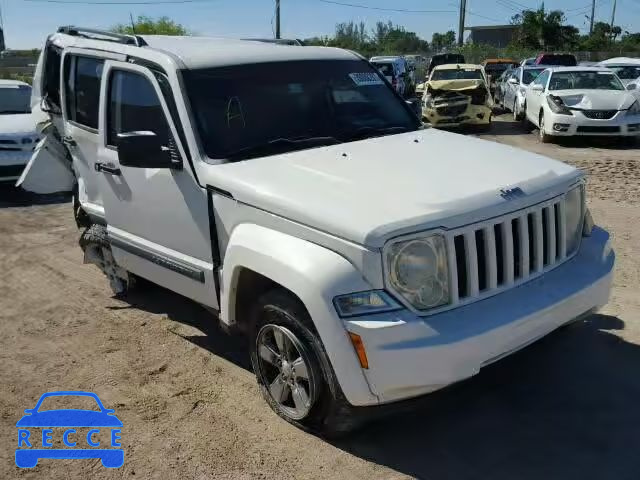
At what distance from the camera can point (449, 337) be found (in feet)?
9.75

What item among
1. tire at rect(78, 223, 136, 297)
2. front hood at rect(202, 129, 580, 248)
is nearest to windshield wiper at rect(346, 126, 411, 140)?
front hood at rect(202, 129, 580, 248)

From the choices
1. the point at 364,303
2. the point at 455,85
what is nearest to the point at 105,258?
the point at 364,303

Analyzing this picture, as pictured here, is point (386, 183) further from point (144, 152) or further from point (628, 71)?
point (628, 71)

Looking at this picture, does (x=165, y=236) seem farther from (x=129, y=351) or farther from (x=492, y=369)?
(x=492, y=369)

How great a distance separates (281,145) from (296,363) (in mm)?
1408

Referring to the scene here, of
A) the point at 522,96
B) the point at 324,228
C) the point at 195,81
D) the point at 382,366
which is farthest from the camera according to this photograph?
the point at 522,96

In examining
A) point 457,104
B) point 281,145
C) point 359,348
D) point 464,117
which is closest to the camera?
point 359,348

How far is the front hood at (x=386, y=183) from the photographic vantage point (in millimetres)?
3105

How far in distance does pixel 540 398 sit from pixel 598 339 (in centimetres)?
98

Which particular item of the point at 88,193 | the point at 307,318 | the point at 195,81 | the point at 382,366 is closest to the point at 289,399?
the point at 307,318

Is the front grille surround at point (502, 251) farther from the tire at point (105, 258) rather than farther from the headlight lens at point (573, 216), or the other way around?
the tire at point (105, 258)

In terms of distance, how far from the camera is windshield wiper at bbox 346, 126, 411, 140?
14.6 feet

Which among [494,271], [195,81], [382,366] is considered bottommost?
[382,366]

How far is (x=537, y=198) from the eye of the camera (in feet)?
11.4
